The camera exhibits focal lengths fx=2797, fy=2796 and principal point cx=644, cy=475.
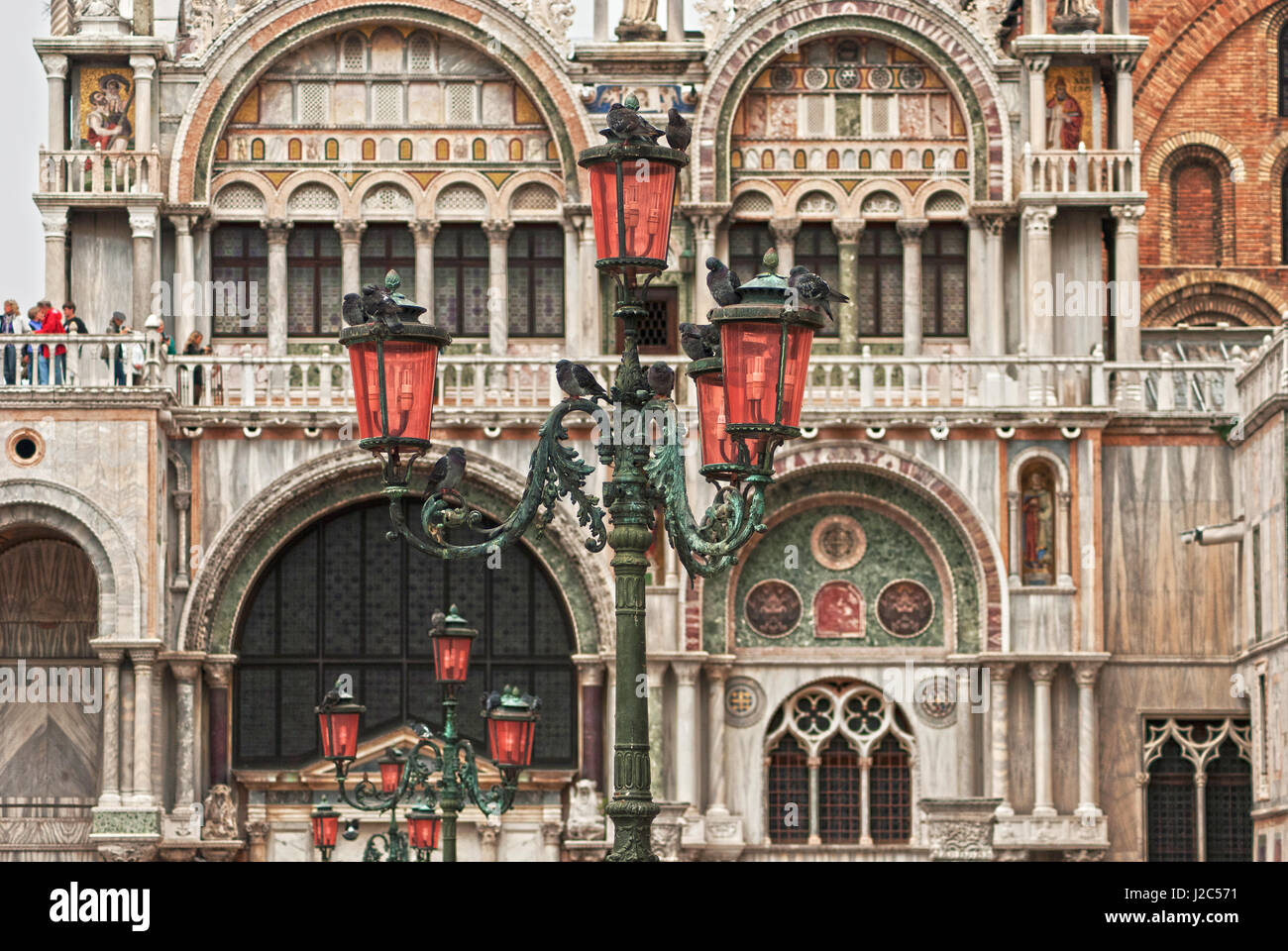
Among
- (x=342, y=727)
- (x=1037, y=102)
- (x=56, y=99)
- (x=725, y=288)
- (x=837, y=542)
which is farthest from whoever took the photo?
(x=1037, y=102)

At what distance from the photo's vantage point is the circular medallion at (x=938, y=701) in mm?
37500

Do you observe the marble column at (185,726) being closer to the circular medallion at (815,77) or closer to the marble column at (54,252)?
the marble column at (54,252)

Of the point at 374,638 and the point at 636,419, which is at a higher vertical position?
the point at 636,419

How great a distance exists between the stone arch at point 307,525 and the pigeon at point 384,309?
19.9m

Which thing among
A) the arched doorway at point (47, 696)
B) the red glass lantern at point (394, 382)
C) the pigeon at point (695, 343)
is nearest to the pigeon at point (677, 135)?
the pigeon at point (695, 343)

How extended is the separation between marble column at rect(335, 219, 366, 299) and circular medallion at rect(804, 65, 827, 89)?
6287mm

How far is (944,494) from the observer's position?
123 ft

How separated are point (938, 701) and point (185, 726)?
393 inches

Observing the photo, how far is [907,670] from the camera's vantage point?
37.6 meters

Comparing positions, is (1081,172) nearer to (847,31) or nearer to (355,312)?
(847,31)

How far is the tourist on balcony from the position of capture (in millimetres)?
37406

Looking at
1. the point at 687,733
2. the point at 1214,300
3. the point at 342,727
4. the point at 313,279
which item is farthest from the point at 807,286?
the point at 1214,300

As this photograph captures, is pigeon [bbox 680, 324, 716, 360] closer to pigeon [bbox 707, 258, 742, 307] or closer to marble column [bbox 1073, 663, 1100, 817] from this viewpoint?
pigeon [bbox 707, 258, 742, 307]
